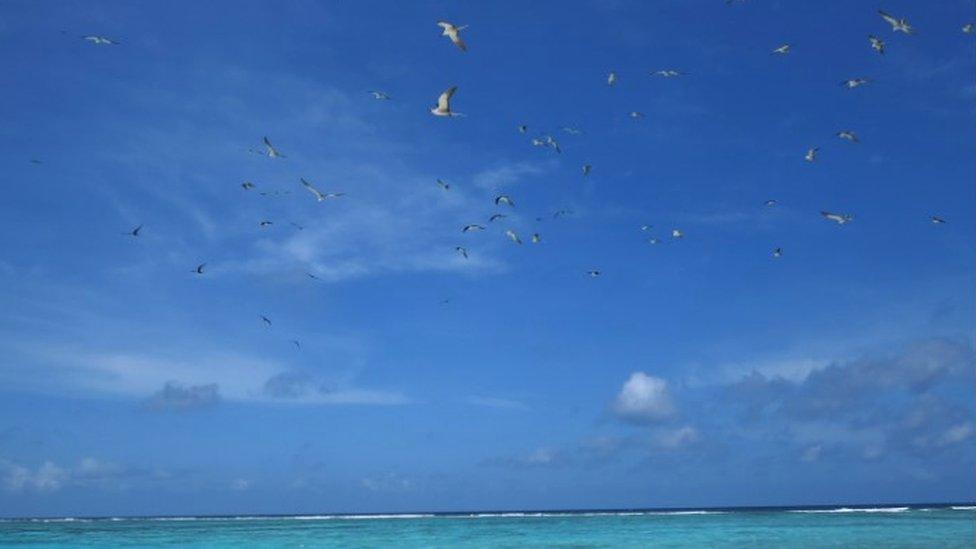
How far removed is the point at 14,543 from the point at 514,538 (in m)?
34.2

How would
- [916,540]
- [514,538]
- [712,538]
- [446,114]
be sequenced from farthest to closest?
[514,538] < [712,538] < [916,540] < [446,114]

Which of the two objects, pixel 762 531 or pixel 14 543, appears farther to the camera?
pixel 14 543

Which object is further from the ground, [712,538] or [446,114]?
[446,114]

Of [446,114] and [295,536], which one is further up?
[446,114]

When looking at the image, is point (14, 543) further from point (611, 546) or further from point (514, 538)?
point (611, 546)

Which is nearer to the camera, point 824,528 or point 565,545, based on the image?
point 565,545

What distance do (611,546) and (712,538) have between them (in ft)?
22.3

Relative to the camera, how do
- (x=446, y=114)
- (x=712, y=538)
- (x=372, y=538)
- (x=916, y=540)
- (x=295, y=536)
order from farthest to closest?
(x=295, y=536)
(x=372, y=538)
(x=712, y=538)
(x=916, y=540)
(x=446, y=114)

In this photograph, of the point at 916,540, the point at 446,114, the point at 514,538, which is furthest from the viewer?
the point at 514,538

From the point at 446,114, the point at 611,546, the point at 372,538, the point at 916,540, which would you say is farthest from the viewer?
the point at 372,538

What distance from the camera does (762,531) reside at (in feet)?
156

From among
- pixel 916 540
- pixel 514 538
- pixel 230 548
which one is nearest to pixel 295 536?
pixel 230 548

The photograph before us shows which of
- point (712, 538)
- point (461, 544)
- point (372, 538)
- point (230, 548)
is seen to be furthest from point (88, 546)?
point (712, 538)

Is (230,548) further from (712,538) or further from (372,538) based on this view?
(712,538)
